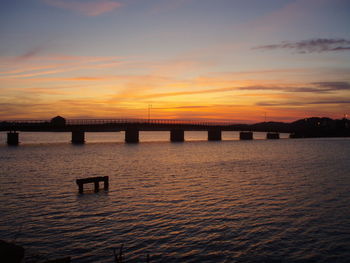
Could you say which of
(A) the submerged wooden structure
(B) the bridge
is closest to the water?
(A) the submerged wooden structure

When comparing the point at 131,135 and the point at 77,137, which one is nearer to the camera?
the point at 77,137

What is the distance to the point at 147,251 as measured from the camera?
15.1 metres

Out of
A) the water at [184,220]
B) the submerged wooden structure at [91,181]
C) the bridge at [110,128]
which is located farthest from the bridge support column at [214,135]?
the submerged wooden structure at [91,181]

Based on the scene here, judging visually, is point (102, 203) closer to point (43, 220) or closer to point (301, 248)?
point (43, 220)

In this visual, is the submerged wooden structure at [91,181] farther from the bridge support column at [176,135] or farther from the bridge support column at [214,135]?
the bridge support column at [214,135]

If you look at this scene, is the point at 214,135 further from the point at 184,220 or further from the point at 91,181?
the point at 184,220

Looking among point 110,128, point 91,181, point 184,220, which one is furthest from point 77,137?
point 184,220

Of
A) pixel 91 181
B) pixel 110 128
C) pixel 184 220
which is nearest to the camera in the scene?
pixel 184 220

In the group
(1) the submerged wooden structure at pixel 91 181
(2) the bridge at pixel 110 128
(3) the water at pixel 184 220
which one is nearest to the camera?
(3) the water at pixel 184 220

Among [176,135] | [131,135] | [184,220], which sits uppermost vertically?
[131,135]

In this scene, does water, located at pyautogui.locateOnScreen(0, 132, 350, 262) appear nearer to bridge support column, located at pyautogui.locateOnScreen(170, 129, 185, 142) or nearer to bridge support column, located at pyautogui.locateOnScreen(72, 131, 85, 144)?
bridge support column, located at pyautogui.locateOnScreen(72, 131, 85, 144)

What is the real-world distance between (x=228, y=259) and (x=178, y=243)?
9.46 feet

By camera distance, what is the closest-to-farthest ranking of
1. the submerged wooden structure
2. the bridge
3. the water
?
the water < the submerged wooden structure < the bridge

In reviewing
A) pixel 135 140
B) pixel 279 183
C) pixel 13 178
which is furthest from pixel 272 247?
pixel 135 140
